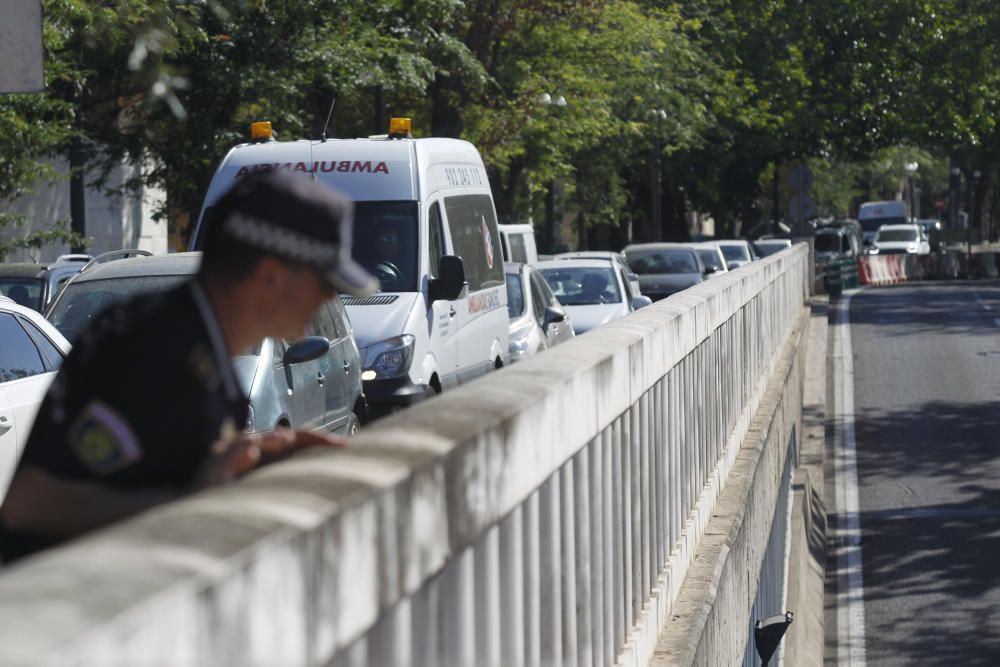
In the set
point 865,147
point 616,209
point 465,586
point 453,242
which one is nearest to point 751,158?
point 865,147

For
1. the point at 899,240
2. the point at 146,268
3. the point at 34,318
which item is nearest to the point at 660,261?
the point at 146,268

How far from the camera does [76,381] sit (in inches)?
95.6

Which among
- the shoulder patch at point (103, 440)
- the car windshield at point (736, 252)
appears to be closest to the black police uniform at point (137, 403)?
the shoulder patch at point (103, 440)

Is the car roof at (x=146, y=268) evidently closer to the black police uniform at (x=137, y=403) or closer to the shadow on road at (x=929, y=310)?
the black police uniform at (x=137, y=403)

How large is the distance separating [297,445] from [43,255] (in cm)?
2895

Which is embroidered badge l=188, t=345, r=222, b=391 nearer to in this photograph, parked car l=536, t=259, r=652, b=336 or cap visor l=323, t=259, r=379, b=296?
cap visor l=323, t=259, r=379, b=296

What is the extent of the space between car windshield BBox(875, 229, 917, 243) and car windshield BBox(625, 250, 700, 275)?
40.0 m

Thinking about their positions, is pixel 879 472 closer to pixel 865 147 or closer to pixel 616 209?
pixel 616 209

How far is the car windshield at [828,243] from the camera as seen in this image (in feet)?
181

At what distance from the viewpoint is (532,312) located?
17.7 metres

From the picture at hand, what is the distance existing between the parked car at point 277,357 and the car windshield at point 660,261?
18.1m

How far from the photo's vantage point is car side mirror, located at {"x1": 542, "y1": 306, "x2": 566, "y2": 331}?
694 inches

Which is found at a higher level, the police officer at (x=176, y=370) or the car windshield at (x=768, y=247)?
the police officer at (x=176, y=370)

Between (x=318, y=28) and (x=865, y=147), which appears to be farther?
(x=865, y=147)
